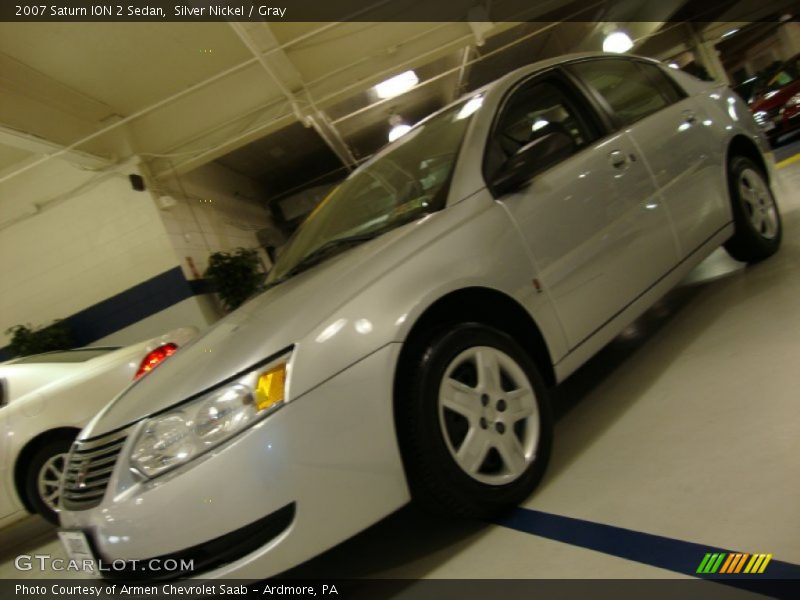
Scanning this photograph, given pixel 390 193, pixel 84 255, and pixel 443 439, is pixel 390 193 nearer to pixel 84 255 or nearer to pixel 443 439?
pixel 443 439

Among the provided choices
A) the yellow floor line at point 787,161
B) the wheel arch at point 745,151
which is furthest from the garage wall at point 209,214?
the yellow floor line at point 787,161

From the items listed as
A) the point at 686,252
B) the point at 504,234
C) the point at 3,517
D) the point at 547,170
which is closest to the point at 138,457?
the point at 504,234

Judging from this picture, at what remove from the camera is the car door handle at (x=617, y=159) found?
8.18 feet

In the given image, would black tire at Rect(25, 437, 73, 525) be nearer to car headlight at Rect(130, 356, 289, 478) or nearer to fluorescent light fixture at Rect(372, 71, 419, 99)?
car headlight at Rect(130, 356, 289, 478)

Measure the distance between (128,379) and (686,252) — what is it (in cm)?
336

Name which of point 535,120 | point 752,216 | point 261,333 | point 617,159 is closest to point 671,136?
point 617,159

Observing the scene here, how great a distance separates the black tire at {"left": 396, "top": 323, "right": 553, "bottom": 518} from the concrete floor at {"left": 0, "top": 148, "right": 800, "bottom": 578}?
0.12 metres

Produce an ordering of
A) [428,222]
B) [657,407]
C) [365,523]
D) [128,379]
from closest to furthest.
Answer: [365,523], [428,222], [657,407], [128,379]

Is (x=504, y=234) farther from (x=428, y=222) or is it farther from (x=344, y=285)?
(x=344, y=285)

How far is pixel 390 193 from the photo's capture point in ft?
8.07

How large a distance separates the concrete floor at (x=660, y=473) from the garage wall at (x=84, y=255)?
5.94 m

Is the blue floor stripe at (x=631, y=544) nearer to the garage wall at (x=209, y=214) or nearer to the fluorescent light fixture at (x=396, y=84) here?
the garage wall at (x=209, y=214)

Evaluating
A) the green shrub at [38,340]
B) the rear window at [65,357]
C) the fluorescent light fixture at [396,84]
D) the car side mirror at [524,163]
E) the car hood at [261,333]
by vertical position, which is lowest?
the car hood at [261,333]

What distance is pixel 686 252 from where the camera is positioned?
274 centimetres
